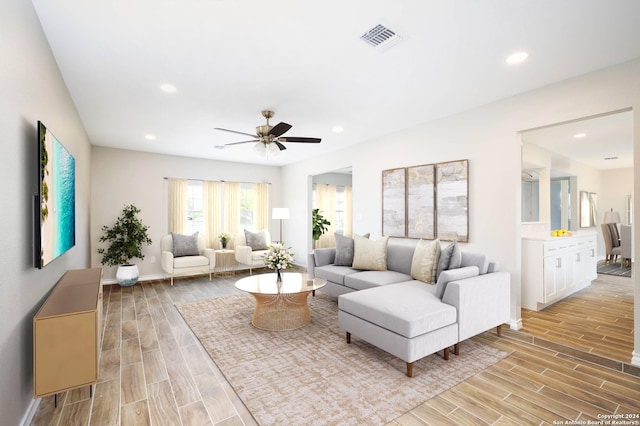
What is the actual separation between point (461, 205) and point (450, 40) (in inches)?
86.8

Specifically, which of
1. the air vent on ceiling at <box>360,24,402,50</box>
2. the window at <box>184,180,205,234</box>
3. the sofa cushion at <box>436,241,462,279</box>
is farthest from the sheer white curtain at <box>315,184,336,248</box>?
the air vent on ceiling at <box>360,24,402,50</box>

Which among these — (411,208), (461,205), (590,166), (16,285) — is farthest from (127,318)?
(590,166)

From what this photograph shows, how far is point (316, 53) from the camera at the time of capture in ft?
8.38

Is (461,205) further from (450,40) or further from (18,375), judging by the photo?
(18,375)

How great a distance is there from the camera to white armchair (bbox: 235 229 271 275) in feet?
21.5

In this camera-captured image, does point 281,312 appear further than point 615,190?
No

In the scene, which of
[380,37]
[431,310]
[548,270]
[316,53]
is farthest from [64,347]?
[548,270]

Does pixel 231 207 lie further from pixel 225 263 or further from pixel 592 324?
pixel 592 324

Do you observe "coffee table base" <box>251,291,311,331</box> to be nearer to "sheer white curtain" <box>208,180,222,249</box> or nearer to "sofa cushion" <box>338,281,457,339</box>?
"sofa cushion" <box>338,281,457,339</box>

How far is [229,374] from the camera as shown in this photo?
2500mm

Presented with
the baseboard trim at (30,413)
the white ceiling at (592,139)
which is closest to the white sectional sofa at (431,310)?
the white ceiling at (592,139)

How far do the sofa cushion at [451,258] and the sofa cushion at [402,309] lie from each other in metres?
0.39

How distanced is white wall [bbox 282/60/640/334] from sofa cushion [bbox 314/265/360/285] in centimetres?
108

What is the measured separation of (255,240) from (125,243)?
253 centimetres
